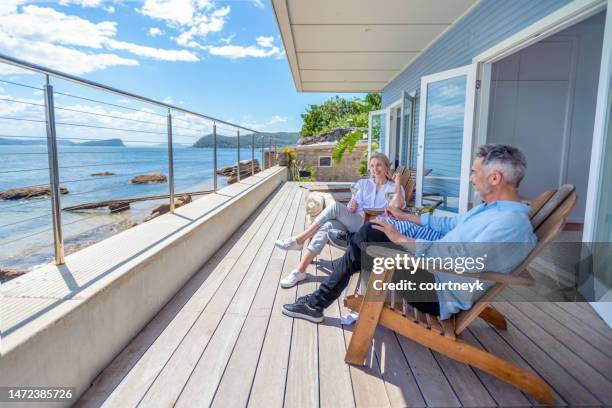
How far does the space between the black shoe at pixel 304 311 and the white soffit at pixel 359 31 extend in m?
3.25

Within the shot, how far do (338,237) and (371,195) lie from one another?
0.58 m

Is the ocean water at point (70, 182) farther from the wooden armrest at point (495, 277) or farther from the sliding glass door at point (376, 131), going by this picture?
the sliding glass door at point (376, 131)

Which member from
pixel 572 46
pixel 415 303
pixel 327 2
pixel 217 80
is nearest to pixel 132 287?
pixel 415 303

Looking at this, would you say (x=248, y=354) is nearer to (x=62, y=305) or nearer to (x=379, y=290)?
(x=379, y=290)

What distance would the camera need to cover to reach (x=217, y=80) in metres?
82.3

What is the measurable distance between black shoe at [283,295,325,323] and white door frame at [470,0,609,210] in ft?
6.16

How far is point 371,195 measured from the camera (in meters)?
3.11

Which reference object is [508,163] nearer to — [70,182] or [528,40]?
[70,182]

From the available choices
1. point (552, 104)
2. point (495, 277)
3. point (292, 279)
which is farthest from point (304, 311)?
point (552, 104)

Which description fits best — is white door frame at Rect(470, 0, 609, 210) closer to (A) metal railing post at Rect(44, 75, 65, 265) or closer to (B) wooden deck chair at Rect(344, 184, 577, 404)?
(B) wooden deck chair at Rect(344, 184, 577, 404)

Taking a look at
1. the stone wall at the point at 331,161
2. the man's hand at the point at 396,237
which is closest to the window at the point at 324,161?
the stone wall at the point at 331,161

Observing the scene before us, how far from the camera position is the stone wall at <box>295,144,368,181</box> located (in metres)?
15.5

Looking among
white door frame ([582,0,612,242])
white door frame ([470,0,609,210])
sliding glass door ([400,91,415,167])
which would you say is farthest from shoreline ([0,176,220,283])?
sliding glass door ([400,91,415,167])

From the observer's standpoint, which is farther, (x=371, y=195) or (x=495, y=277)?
(x=371, y=195)
